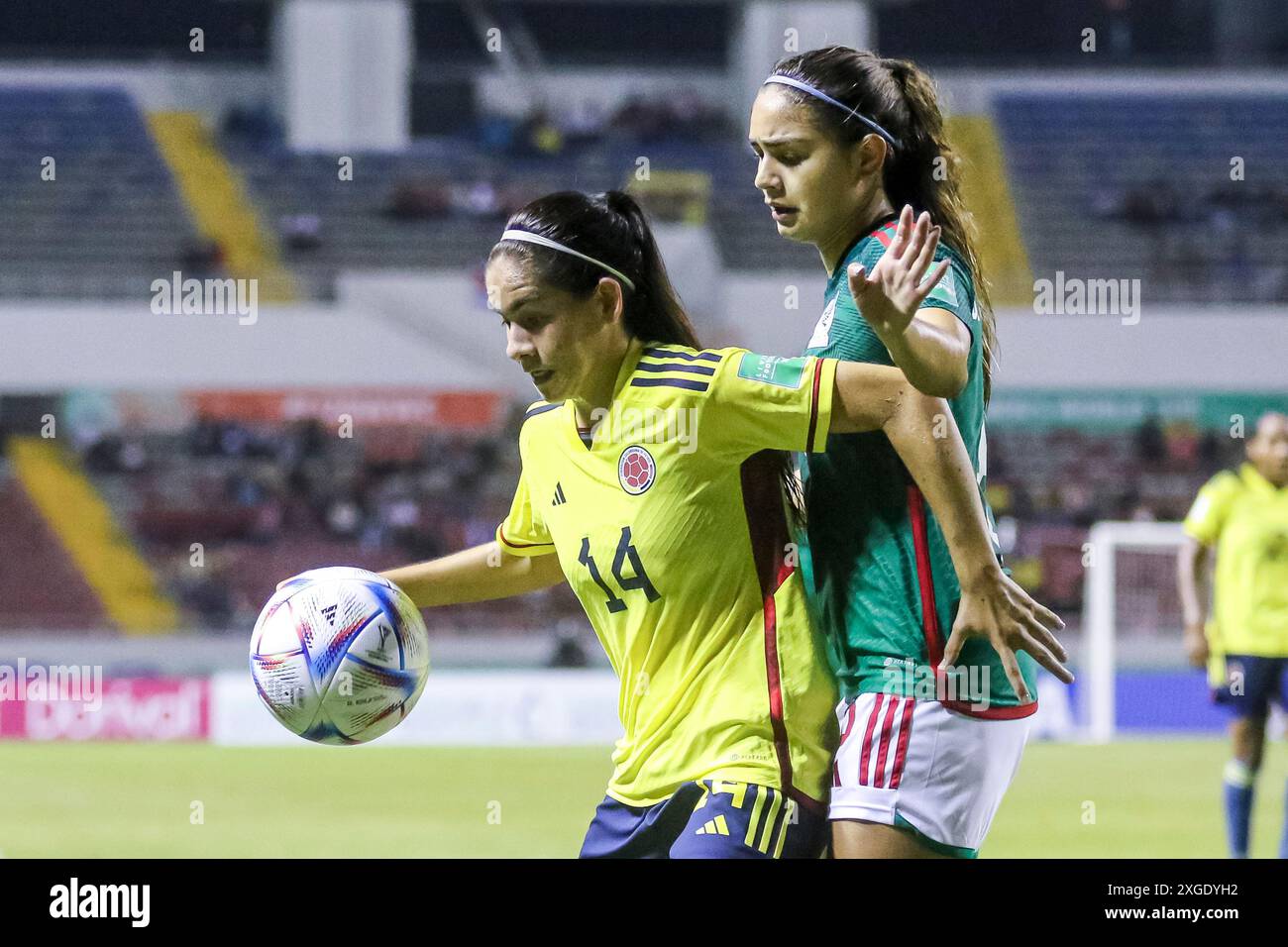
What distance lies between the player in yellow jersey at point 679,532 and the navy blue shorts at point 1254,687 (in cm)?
600

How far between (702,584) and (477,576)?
789 millimetres

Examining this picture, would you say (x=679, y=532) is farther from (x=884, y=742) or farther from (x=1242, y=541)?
(x=1242, y=541)

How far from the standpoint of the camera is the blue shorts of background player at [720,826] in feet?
9.77

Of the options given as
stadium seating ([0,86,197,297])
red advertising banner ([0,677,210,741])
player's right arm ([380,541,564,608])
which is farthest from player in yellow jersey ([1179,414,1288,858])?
stadium seating ([0,86,197,297])

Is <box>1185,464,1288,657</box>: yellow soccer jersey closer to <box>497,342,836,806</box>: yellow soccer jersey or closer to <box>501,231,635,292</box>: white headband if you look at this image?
<box>497,342,836,806</box>: yellow soccer jersey

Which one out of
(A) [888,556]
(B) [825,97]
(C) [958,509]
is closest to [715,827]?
(A) [888,556]

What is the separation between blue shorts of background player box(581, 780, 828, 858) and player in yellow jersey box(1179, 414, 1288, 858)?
5953 mm

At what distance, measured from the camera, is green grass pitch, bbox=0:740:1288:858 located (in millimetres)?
8930

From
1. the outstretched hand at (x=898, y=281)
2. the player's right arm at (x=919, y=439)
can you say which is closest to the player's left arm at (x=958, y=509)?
the player's right arm at (x=919, y=439)

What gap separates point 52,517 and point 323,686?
1985cm

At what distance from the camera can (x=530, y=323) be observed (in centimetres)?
315

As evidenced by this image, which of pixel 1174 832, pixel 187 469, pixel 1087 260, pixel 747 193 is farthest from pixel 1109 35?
pixel 1174 832

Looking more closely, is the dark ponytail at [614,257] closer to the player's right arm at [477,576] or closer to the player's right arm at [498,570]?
the player's right arm at [498,570]

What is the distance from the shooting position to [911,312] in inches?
109
